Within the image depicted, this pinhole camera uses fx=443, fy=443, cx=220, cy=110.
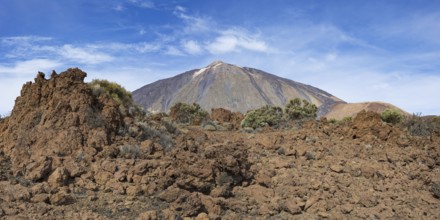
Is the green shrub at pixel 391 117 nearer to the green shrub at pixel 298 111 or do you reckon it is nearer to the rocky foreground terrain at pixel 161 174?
the green shrub at pixel 298 111

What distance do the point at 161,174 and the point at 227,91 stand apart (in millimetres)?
82308

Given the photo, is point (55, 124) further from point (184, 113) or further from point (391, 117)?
point (391, 117)

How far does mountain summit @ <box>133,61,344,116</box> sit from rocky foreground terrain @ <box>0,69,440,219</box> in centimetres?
7105

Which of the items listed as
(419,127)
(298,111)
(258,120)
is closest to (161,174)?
(258,120)

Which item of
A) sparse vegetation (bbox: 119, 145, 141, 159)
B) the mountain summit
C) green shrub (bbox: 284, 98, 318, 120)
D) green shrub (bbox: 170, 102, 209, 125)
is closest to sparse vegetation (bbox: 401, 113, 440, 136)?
green shrub (bbox: 284, 98, 318, 120)

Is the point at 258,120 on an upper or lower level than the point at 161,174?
upper

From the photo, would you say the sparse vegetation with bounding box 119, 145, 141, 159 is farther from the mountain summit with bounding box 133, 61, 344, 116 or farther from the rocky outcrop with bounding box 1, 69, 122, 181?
the mountain summit with bounding box 133, 61, 344, 116

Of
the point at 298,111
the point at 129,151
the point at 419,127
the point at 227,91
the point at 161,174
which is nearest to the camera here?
the point at 161,174

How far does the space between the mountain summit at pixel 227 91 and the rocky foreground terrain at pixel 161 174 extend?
71.1 metres

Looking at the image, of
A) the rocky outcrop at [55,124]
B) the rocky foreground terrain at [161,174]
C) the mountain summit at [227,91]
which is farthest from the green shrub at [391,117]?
the mountain summit at [227,91]

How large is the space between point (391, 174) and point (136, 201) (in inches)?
246

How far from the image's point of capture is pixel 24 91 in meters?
9.98

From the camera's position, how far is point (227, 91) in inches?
3536

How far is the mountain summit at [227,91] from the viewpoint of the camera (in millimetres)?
85938
